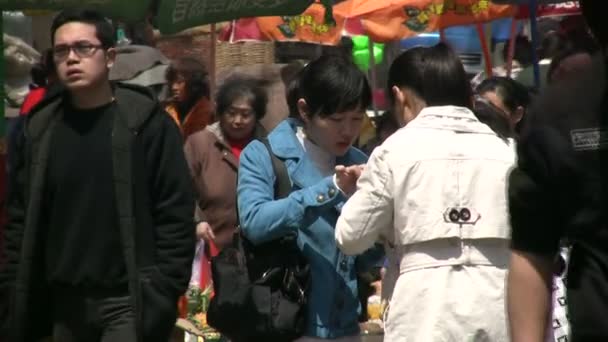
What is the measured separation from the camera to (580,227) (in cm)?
343

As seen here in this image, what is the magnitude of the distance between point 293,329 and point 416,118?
1032 millimetres

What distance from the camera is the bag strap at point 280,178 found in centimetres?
604

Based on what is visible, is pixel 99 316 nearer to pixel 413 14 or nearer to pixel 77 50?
pixel 77 50

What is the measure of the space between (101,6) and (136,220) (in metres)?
2.17

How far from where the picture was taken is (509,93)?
838cm

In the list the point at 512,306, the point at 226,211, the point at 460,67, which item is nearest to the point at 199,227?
the point at 226,211

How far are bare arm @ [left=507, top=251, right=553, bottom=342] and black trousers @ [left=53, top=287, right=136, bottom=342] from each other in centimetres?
270

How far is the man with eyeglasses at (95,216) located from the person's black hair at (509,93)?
8.90 ft

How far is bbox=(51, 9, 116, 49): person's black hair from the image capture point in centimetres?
629

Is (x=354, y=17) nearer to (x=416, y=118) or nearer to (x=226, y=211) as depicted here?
(x=226, y=211)

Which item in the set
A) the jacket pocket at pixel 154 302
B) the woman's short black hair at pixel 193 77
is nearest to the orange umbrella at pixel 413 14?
the woman's short black hair at pixel 193 77

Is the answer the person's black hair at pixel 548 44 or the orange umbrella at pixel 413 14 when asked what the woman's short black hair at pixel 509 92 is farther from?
the orange umbrella at pixel 413 14

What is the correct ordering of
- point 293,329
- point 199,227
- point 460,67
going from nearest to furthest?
point 460,67 < point 293,329 < point 199,227

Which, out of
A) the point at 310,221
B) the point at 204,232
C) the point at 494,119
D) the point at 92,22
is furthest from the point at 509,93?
the point at 92,22
